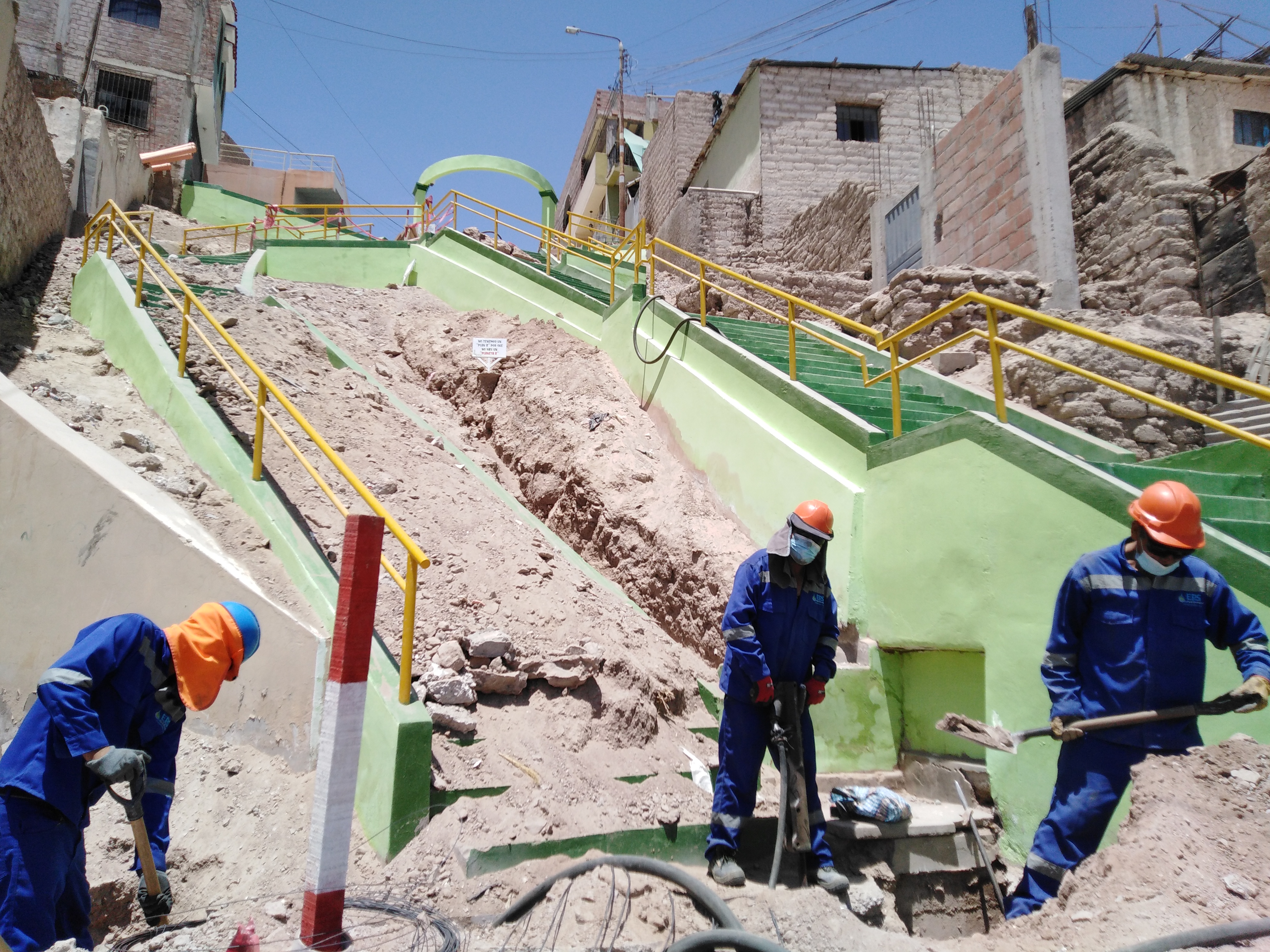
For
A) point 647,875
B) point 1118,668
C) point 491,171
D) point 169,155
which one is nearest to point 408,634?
point 647,875

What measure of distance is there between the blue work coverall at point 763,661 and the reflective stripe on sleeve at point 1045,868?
0.94 meters

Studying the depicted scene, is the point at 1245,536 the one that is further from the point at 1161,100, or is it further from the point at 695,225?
the point at 695,225

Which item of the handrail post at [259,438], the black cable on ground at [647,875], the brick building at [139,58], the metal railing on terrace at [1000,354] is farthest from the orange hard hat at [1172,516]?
the brick building at [139,58]

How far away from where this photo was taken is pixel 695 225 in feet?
61.5

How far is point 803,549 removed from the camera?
421cm

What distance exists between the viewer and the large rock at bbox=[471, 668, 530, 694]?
4.81m

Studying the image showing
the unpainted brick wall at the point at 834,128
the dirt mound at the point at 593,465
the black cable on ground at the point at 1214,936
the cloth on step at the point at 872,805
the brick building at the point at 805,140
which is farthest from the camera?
the unpainted brick wall at the point at 834,128

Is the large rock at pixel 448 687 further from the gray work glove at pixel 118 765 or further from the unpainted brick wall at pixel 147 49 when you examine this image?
the unpainted brick wall at pixel 147 49

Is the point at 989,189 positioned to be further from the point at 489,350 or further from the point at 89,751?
the point at 89,751

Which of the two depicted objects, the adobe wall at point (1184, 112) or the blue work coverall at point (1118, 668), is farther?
the adobe wall at point (1184, 112)

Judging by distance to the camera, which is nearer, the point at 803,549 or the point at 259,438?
the point at 803,549

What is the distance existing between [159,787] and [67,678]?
637 mm

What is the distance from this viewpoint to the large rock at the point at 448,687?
4.58 meters

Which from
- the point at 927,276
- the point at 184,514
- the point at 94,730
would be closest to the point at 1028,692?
the point at 94,730
